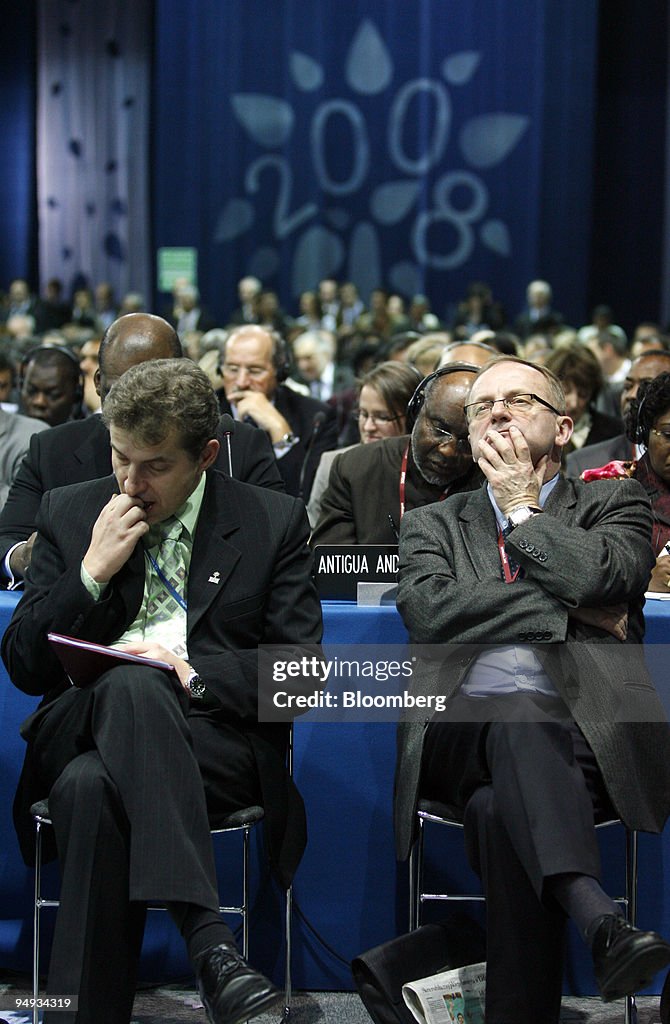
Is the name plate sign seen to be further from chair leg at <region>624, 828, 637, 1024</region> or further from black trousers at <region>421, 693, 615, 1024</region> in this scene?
chair leg at <region>624, 828, 637, 1024</region>

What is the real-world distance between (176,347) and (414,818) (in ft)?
4.96

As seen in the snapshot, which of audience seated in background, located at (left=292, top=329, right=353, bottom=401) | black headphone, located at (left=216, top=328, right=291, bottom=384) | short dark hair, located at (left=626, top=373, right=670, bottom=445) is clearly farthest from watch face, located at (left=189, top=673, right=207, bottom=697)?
audience seated in background, located at (left=292, top=329, right=353, bottom=401)

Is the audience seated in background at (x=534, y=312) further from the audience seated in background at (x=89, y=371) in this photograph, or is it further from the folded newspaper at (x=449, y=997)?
the folded newspaper at (x=449, y=997)

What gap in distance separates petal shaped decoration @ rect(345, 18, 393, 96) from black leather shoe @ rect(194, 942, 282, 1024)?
17.0 m

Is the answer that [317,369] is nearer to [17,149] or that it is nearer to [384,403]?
[384,403]

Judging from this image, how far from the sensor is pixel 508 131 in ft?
58.1

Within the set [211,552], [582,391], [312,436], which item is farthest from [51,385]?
[211,552]

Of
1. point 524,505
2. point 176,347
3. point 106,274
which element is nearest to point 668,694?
point 524,505

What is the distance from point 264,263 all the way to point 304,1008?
1619 cm

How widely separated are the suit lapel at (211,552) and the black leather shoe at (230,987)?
636mm

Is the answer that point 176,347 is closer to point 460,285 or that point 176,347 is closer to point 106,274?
point 460,285

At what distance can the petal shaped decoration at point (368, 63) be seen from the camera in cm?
1794

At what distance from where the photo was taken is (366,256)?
18.3 meters

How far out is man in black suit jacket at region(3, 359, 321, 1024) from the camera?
7.64 ft
